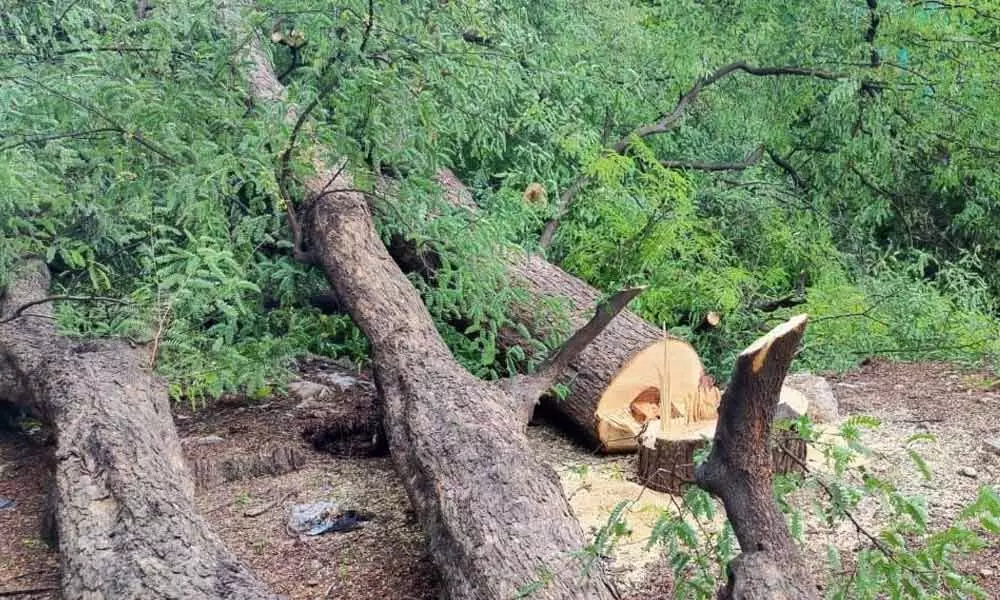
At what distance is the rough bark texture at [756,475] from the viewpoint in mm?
2105

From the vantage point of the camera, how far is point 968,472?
4.16 meters

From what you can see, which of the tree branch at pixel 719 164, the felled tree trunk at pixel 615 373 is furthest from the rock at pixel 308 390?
the tree branch at pixel 719 164

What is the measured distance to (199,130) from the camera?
4332 millimetres

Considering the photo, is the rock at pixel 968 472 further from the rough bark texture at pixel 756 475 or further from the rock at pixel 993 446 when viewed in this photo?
the rough bark texture at pixel 756 475

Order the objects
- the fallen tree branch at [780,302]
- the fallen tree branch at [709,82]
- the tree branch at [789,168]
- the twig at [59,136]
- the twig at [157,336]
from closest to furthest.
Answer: the twig at [157,336]
the twig at [59,136]
the fallen tree branch at [780,302]
the fallen tree branch at [709,82]
the tree branch at [789,168]

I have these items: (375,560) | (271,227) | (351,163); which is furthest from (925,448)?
(271,227)

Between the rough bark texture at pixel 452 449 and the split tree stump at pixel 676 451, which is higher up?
the split tree stump at pixel 676 451

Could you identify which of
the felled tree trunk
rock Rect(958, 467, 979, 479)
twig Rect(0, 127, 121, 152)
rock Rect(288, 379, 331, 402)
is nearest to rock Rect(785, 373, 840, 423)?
the felled tree trunk

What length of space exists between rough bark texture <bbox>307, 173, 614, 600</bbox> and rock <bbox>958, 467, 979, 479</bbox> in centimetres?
190

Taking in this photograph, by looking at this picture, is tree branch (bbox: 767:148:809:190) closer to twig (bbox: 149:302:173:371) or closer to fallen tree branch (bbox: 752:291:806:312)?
fallen tree branch (bbox: 752:291:806:312)

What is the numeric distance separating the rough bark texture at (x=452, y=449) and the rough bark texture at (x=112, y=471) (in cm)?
64

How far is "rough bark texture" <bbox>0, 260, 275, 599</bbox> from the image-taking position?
8.71ft

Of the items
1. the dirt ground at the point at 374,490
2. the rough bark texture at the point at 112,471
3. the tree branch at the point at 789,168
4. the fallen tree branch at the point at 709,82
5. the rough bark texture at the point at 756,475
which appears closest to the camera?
the rough bark texture at the point at 756,475

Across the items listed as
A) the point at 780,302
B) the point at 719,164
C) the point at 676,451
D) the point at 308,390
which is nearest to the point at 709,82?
the point at 719,164
